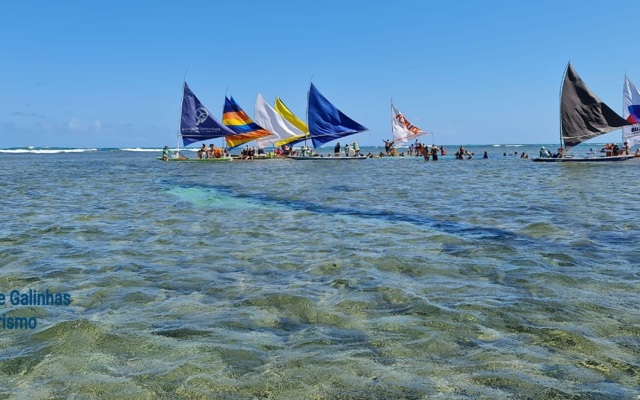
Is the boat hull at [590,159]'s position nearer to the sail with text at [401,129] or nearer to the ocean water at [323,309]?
the sail with text at [401,129]

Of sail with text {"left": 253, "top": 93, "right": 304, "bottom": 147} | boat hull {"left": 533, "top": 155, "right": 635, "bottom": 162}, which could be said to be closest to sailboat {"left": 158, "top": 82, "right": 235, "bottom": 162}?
sail with text {"left": 253, "top": 93, "right": 304, "bottom": 147}

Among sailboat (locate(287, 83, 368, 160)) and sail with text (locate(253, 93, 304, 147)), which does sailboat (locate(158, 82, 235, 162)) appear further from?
sailboat (locate(287, 83, 368, 160))

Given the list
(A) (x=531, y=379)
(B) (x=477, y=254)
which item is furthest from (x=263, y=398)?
(B) (x=477, y=254)

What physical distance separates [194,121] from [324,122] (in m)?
15.6

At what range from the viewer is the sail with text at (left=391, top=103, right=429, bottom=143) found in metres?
67.6

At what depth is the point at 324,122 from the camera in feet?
191

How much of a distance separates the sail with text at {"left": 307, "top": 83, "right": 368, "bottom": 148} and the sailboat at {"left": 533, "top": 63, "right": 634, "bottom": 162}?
2214 cm

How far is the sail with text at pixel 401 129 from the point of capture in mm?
67644

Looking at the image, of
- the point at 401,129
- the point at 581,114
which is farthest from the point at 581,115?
the point at 401,129

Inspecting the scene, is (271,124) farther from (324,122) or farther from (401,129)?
(401,129)

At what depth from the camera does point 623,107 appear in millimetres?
50125

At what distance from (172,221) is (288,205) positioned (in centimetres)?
516

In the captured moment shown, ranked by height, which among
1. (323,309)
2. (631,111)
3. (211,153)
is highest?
(631,111)

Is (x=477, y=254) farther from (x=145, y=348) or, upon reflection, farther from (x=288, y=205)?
(x=288, y=205)
